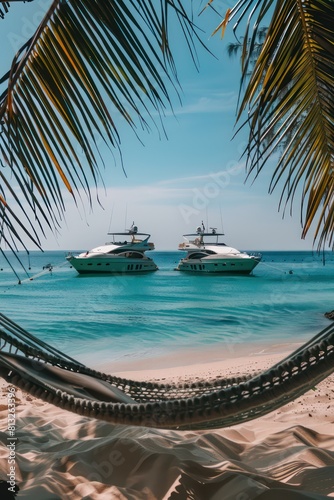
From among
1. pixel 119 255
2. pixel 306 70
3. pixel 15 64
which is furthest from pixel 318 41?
pixel 119 255

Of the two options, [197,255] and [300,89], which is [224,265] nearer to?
[197,255]

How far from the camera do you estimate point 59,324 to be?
40.5 ft

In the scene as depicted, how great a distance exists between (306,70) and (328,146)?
1.79ft

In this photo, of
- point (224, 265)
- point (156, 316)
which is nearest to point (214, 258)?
point (224, 265)

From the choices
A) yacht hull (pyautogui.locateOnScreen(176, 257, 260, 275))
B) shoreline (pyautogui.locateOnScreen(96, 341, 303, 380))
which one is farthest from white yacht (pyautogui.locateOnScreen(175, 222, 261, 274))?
shoreline (pyautogui.locateOnScreen(96, 341, 303, 380))

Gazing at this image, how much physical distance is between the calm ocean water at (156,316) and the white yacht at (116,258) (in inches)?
47.3

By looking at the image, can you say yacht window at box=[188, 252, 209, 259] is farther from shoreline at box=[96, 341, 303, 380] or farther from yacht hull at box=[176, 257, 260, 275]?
shoreline at box=[96, 341, 303, 380]

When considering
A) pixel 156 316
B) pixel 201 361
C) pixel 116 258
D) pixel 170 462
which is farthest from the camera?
pixel 116 258

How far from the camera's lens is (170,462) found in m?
1.49

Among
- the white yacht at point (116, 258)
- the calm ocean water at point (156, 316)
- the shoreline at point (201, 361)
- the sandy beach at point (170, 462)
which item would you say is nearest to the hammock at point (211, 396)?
the sandy beach at point (170, 462)

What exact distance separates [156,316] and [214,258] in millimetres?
11719

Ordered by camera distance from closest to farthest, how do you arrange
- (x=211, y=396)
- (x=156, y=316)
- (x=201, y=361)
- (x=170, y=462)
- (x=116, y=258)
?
(x=211, y=396) < (x=170, y=462) < (x=201, y=361) < (x=156, y=316) < (x=116, y=258)

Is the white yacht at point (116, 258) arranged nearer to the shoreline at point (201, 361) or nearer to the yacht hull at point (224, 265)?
the yacht hull at point (224, 265)

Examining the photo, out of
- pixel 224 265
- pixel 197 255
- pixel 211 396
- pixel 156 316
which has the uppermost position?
pixel 197 255
